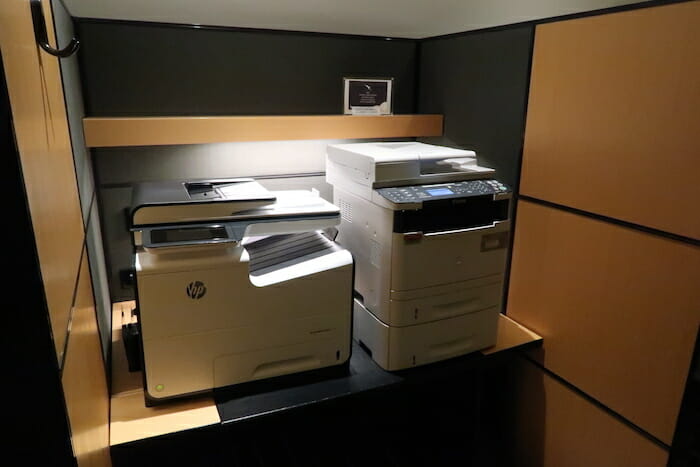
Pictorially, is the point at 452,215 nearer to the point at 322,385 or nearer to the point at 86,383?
the point at 322,385

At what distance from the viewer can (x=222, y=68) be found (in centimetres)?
183

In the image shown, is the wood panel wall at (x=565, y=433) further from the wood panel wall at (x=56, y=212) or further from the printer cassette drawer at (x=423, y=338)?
the wood panel wall at (x=56, y=212)

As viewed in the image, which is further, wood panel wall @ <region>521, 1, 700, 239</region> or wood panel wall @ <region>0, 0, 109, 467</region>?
wood panel wall @ <region>521, 1, 700, 239</region>

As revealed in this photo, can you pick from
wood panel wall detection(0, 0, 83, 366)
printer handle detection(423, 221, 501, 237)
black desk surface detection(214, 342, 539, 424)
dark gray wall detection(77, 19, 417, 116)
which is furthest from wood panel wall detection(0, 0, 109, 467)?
printer handle detection(423, 221, 501, 237)

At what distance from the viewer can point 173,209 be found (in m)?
1.26

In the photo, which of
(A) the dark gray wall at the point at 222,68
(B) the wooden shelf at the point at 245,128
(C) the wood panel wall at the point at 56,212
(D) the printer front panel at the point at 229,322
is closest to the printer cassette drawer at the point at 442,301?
(D) the printer front panel at the point at 229,322

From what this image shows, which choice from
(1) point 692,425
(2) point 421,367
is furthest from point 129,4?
(1) point 692,425

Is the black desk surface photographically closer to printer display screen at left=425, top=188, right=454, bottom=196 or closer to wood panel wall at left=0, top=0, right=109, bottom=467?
wood panel wall at left=0, top=0, right=109, bottom=467

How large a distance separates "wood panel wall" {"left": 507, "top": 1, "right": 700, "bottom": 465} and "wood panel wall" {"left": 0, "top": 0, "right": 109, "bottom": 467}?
4.38 ft

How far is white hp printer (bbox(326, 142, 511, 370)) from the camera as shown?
144 centimetres

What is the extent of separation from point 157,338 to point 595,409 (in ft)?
4.30

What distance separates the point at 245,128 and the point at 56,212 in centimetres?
98

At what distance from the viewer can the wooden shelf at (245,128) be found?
157cm

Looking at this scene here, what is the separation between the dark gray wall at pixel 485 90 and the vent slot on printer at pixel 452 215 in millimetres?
234
